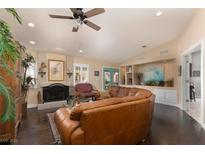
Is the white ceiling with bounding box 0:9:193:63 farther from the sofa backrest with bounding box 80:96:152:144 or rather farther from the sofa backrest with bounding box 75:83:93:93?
the sofa backrest with bounding box 80:96:152:144

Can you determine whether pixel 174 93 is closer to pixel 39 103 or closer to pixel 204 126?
pixel 204 126

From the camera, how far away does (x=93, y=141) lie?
1798 millimetres

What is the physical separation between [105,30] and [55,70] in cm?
322

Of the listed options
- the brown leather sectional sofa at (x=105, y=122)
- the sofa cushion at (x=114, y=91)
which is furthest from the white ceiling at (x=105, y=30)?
the brown leather sectional sofa at (x=105, y=122)

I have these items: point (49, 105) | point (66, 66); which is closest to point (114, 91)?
point (66, 66)

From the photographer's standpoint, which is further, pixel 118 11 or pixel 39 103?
pixel 39 103

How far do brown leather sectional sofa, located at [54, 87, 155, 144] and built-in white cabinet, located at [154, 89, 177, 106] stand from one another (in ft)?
13.2

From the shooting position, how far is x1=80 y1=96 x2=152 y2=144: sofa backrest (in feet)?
5.73

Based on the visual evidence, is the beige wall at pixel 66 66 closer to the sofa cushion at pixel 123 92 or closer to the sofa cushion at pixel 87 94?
the sofa cushion at pixel 87 94

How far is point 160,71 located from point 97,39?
142 inches

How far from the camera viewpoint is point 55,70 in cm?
669

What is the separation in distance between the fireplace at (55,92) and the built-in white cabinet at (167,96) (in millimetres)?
4319
